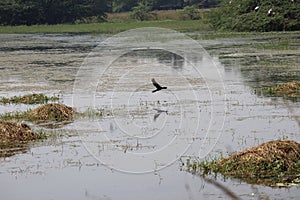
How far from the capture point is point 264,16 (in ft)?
130

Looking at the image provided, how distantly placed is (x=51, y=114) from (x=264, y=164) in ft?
18.4

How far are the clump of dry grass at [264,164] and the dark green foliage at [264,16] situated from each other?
A: 97.8 ft

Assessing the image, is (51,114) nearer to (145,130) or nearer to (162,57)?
(145,130)

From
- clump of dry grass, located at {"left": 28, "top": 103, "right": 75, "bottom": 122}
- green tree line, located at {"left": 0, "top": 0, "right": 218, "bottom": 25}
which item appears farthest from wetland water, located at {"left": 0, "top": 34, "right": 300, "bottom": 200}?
green tree line, located at {"left": 0, "top": 0, "right": 218, "bottom": 25}

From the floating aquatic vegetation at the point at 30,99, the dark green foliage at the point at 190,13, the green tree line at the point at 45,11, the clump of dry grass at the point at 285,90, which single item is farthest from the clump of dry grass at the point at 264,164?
the dark green foliage at the point at 190,13

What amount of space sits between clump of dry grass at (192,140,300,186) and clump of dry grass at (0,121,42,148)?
330 centimetres

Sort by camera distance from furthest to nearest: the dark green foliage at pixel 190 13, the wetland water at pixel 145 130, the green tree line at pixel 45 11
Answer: the dark green foliage at pixel 190 13
the green tree line at pixel 45 11
the wetland water at pixel 145 130

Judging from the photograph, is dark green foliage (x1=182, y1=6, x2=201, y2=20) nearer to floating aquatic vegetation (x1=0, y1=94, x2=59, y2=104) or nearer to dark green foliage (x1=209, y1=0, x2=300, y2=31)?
dark green foliage (x1=209, y1=0, x2=300, y2=31)

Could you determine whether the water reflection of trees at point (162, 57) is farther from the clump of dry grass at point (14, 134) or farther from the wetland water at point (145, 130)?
the clump of dry grass at point (14, 134)

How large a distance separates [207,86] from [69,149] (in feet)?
24.2

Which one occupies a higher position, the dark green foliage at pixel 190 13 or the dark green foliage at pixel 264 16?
the dark green foliage at pixel 190 13

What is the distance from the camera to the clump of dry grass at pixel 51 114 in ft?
44.6

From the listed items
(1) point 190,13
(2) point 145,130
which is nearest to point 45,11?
(1) point 190,13

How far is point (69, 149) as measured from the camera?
11008mm
